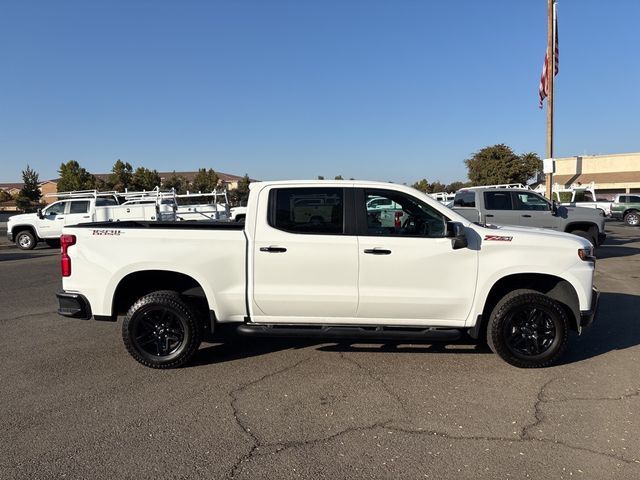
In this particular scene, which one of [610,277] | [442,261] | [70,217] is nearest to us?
[442,261]

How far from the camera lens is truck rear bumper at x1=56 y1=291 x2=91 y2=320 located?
4648mm

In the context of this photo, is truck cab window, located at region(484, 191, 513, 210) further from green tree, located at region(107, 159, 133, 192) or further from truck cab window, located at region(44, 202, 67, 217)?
green tree, located at region(107, 159, 133, 192)

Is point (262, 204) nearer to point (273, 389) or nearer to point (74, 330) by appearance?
point (273, 389)

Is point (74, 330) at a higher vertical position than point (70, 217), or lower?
lower

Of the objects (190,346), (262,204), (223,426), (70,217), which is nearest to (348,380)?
(223,426)

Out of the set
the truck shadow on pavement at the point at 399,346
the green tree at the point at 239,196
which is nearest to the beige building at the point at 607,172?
the green tree at the point at 239,196

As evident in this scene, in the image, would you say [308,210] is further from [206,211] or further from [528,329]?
[206,211]

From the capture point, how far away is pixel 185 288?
4.83 m

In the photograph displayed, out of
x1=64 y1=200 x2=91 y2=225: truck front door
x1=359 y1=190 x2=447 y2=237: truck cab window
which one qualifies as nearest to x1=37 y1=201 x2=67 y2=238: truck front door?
x1=64 y1=200 x2=91 y2=225: truck front door

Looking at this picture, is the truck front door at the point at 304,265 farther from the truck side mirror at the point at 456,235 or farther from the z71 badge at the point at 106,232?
the z71 badge at the point at 106,232

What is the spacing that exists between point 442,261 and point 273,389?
199 centimetres

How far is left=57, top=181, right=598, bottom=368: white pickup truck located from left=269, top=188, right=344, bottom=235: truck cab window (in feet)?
0.04

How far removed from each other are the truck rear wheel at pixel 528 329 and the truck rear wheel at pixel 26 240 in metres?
18.0

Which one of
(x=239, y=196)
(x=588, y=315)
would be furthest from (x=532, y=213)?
(x=239, y=196)
